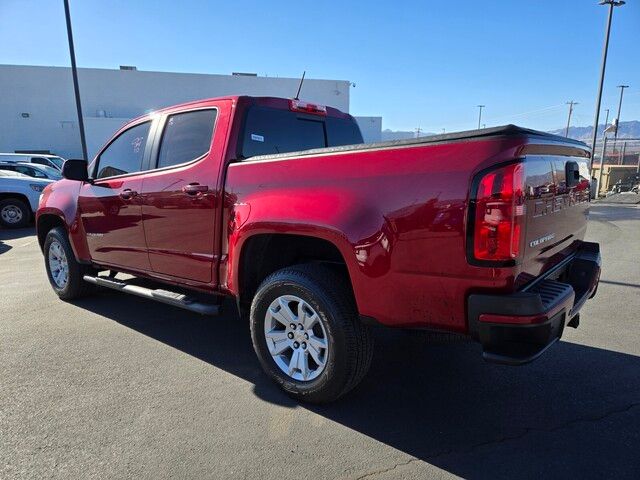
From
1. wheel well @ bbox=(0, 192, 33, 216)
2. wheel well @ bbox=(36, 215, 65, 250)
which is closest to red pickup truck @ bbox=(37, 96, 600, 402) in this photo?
wheel well @ bbox=(36, 215, 65, 250)

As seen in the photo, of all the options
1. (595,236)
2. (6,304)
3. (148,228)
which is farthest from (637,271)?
(6,304)

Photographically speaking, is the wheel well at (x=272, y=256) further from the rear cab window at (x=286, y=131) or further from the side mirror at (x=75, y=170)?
the side mirror at (x=75, y=170)

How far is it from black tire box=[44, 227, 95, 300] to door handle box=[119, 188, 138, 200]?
1425 mm

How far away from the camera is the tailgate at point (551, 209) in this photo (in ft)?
7.47

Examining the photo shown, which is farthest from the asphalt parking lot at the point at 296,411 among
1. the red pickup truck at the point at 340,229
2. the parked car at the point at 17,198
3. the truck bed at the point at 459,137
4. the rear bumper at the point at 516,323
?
the parked car at the point at 17,198

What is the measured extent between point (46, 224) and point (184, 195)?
10.2 ft

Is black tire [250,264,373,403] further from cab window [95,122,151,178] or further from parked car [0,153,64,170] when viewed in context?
parked car [0,153,64,170]

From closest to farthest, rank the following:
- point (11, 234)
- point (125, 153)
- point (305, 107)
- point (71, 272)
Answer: point (305, 107) → point (125, 153) → point (71, 272) → point (11, 234)

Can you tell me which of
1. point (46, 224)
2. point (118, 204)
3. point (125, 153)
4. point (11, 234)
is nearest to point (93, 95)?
point (11, 234)

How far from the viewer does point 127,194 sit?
4102mm

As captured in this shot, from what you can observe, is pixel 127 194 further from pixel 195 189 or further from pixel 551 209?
pixel 551 209

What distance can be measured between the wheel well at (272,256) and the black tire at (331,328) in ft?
0.76

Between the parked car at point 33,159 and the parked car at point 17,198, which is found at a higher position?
the parked car at point 33,159

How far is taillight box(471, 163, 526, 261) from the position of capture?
2090mm
